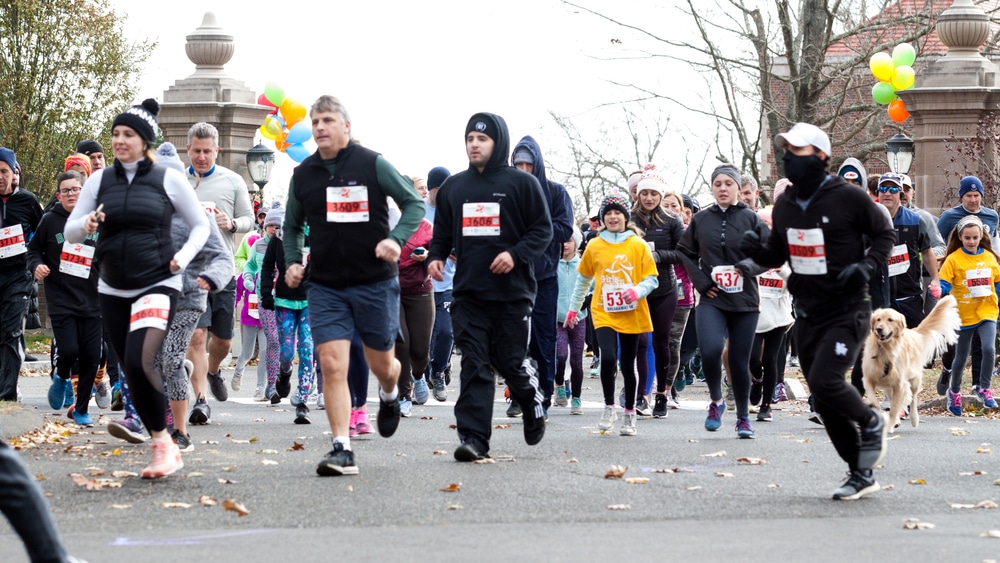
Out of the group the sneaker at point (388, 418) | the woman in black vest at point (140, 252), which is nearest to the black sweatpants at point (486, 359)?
the sneaker at point (388, 418)

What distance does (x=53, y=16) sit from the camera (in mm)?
38125

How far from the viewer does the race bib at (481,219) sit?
32.1 feet

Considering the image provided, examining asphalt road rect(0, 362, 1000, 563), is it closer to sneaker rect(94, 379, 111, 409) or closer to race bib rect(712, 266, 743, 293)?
race bib rect(712, 266, 743, 293)

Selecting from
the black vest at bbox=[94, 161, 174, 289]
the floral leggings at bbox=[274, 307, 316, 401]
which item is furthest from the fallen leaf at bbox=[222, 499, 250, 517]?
the floral leggings at bbox=[274, 307, 316, 401]

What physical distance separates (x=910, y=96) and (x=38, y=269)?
48.1 feet

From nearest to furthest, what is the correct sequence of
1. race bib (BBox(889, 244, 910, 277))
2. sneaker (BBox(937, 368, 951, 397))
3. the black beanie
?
1. the black beanie
2. race bib (BBox(889, 244, 910, 277))
3. sneaker (BBox(937, 368, 951, 397))

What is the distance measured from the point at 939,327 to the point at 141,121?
6301 millimetres

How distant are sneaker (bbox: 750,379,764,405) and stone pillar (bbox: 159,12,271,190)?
14.2 metres

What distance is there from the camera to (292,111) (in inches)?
992

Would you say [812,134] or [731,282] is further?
[731,282]

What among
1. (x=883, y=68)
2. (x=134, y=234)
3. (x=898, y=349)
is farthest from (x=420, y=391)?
(x=883, y=68)

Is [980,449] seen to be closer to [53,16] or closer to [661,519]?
[661,519]

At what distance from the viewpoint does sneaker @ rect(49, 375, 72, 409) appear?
13.1m

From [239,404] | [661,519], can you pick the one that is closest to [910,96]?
[239,404]
